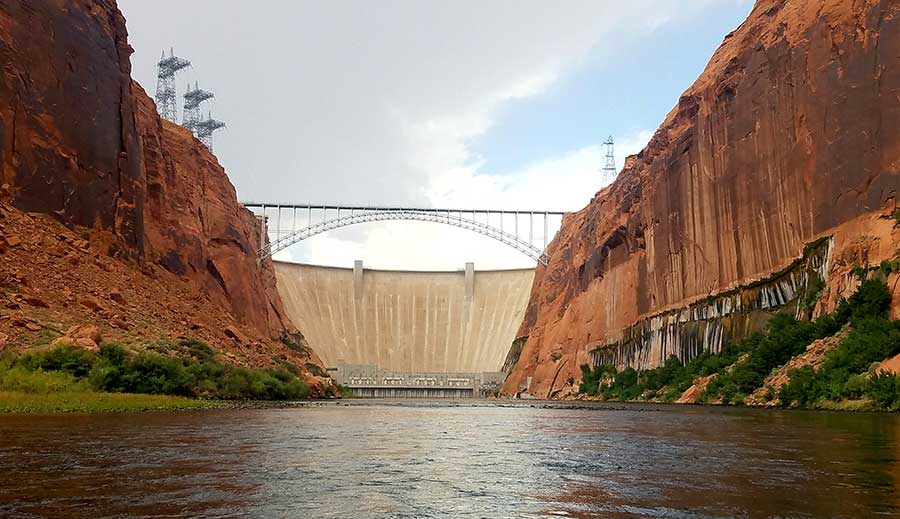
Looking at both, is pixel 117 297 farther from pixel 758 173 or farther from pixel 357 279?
pixel 357 279

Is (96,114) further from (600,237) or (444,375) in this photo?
(444,375)

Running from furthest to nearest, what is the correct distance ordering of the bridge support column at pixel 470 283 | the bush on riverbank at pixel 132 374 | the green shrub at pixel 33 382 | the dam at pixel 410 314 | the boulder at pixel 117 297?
the bridge support column at pixel 470 283 → the dam at pixel 410 314 → the boulder at pixel 117 297 → the bush on riverbank at pixel 132 374 → the green shrub at pixel 33 382

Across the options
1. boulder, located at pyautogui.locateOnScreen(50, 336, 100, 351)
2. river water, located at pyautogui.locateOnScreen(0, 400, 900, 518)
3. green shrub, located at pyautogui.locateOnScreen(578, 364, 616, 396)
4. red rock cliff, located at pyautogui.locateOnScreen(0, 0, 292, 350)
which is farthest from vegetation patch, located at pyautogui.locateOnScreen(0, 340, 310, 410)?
green shrub, located at pyautogui.locateOnScreen(578, 364, 616, 396)

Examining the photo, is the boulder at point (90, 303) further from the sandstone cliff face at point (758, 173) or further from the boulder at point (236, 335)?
the sandstone cliff face at point (758, 173)

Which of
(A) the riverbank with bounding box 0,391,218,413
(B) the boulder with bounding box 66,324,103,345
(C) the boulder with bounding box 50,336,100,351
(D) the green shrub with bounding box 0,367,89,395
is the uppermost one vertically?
(B) the boulder with bounding box 66,324,103,345

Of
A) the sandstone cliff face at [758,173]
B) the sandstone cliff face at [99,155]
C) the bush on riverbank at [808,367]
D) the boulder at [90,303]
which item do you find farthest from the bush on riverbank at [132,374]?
the sandstone cliff face at [758,173]

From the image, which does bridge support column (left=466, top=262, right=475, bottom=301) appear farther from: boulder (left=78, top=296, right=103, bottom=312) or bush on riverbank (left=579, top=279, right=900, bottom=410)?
boulder (left=78, top=296, right=103, bottom=312)

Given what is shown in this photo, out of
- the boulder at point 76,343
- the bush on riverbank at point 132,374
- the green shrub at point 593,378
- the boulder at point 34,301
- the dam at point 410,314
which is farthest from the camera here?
the dam at point 410,314

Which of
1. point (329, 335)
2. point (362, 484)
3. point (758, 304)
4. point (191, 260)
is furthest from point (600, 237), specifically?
point (362, 484)
